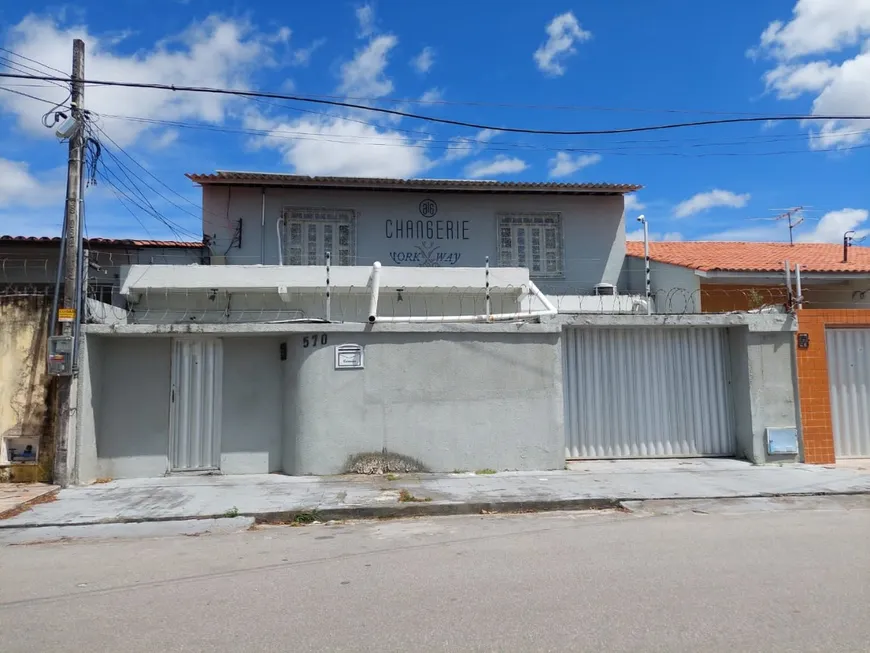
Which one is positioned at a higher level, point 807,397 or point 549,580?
point 807,397

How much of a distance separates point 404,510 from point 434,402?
2.53 m

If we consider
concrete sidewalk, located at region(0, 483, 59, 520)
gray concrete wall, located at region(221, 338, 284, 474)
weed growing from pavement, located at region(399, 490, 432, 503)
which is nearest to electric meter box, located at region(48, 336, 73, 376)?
concrete sidewalk, located at region(0, 483, 59, 520)

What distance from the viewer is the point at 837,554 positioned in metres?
5.48

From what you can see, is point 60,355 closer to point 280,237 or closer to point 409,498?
point 409,498

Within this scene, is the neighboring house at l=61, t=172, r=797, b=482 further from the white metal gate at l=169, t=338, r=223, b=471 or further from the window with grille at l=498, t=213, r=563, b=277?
the window with grille at l=498, t=213, r=563, b=277

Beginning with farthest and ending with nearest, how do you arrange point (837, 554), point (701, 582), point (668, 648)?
point (837, 554)
point (701, 582)
point (668, 648)

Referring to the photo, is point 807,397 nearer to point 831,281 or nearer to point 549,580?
point 831,281

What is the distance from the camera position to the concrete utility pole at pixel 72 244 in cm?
882

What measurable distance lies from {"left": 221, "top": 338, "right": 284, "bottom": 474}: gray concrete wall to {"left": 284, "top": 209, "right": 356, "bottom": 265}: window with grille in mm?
4538

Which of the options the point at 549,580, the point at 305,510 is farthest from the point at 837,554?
the point at 305,510

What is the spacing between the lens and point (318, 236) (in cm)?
1435

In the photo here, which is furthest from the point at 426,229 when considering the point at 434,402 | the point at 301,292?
the point at 434,402

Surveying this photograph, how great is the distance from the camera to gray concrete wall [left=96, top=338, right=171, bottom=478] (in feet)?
31.5

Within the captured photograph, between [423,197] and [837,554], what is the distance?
36.3ft
